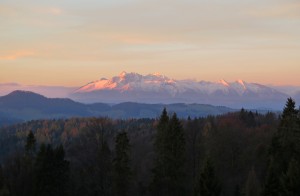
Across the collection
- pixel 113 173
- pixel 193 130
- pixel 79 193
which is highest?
pixel 193 130

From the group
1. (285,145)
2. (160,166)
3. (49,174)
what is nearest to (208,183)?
(285,145)

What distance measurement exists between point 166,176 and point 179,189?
3763 millimetres

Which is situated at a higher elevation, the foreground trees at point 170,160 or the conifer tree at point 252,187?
the foreground trees at point 170,160

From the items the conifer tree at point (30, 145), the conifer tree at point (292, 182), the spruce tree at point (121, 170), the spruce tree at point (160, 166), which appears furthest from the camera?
the conifer tree at point (30, 145)

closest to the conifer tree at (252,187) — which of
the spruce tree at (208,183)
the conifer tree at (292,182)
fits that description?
the spruce tree at (208,183)

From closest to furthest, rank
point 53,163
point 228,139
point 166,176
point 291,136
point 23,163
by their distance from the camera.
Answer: point 291,136 → point 166,176 → point 53,163 → point 23,163 → point 228,139

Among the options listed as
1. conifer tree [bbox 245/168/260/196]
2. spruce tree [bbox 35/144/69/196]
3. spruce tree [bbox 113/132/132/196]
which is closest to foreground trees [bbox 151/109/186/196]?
spruce tree [bbox 113/132/132/196]

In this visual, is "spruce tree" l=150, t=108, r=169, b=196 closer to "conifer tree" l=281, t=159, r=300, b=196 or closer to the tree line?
the tree line

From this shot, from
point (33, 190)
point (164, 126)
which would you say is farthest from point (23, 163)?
point (164, 126)

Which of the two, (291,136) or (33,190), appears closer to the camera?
(291,136)

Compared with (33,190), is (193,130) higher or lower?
higher

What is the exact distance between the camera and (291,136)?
55.8 metres

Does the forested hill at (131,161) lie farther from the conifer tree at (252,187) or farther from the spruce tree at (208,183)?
the spruce tree at (208,183)

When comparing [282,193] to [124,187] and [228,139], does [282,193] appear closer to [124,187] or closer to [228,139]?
[124,187]
